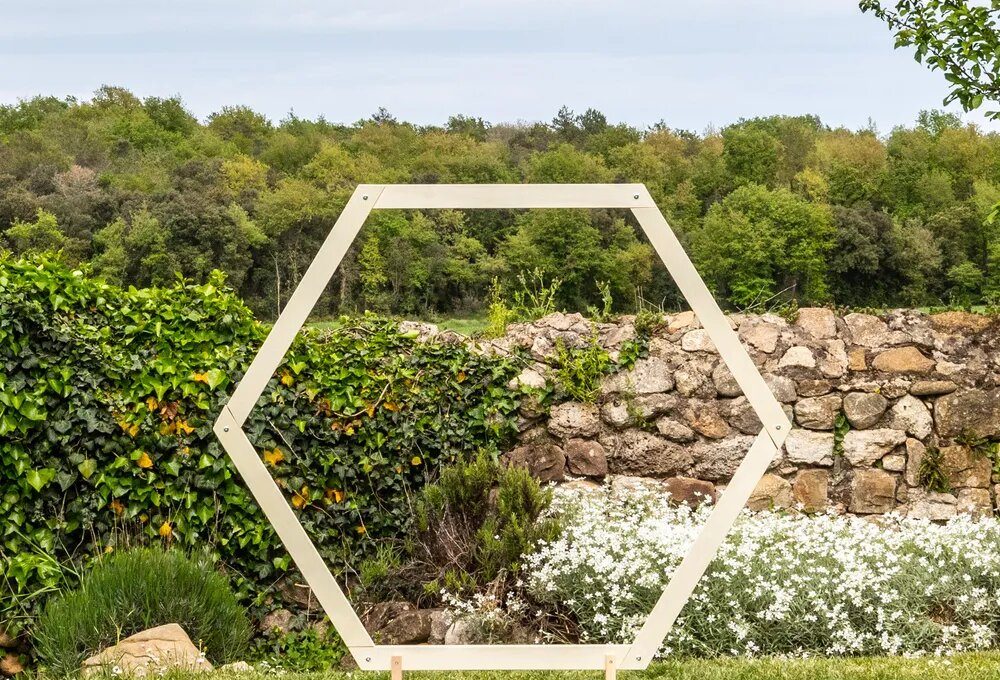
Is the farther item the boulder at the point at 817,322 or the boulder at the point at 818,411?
the boulder at the point at 817,322

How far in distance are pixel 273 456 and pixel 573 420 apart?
2039mm

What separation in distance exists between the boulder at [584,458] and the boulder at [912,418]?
7.15 ft

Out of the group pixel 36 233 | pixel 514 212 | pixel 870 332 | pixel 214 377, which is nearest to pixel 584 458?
pixel 870 332

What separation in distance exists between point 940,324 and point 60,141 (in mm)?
13790

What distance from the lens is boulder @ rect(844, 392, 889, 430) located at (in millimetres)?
7215

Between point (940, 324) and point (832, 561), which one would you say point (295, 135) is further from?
point (832, 561)

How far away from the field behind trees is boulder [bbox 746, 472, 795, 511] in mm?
1551

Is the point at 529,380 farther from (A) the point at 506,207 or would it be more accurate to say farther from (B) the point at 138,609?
(A) the point at 506,207

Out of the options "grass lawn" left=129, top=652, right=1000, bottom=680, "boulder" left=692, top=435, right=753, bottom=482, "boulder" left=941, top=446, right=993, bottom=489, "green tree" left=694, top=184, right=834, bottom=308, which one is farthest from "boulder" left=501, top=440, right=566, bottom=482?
"green tree" left=694, top=184, right=834, bottom=308

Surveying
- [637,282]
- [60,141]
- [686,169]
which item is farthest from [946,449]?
[60,141]

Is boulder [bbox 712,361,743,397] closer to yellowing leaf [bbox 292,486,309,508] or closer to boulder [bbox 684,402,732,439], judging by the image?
boulder [bbox 684,402,732,439]

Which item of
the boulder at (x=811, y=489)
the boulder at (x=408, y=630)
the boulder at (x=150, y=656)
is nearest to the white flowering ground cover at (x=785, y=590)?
the boulder at (x=408, y=630)

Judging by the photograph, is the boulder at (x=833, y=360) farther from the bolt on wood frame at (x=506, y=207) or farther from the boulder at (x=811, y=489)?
the bolt on wood frame at (x=506, y=207)

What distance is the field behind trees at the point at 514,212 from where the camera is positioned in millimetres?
8219
